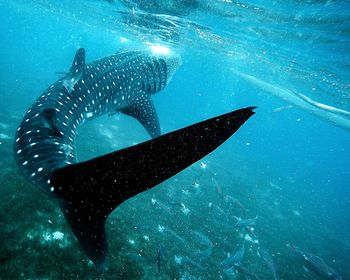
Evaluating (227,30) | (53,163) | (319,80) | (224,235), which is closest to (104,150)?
(224,235)

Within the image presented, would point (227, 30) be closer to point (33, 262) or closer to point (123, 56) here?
point (123, 56)

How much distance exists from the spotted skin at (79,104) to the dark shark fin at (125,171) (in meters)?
0.31

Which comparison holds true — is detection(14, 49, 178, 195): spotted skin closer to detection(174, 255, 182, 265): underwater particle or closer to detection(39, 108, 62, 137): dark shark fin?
detection(39, 108, 62, 137): dark shark fin

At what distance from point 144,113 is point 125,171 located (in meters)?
5.72

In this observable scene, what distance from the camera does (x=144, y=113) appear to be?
6.93m

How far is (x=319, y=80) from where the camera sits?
24250 millimetres

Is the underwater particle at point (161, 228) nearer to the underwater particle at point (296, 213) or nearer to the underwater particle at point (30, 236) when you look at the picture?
the underwater particle at point (30, 236)

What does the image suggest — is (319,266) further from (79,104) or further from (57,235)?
(79,104)

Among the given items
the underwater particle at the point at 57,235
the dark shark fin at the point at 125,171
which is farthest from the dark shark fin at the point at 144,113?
the dark shark fin at the point at 125,171

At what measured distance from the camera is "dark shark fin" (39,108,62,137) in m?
2.62

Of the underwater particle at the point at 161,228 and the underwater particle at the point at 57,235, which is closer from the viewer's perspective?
the underwater particle at the point at 57,235

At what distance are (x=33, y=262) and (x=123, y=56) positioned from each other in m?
5.05

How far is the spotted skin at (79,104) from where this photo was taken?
2.18m

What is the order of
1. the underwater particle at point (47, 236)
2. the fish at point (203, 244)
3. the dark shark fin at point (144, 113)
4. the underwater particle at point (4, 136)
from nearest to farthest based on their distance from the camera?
the underwater particle at point (47, 236) < the dark shark fin at point (144, 113) < the fish at point (203, 244) < the underwater particle at point (4, 136)
